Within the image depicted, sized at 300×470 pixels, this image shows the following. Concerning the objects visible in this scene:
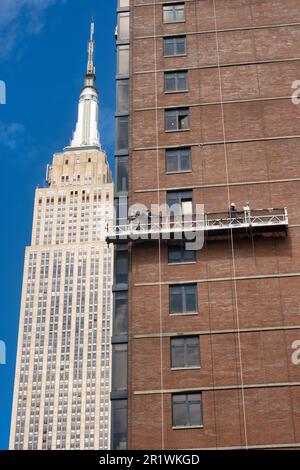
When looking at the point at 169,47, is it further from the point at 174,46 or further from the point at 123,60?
Answer: the point at 123,60

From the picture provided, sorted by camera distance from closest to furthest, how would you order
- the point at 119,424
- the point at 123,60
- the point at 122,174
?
the point at 119,424, the point at 122,174, the point at 123,60

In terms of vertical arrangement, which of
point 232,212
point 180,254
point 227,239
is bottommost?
point 180,254

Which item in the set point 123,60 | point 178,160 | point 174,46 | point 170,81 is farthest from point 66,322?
point 178,160

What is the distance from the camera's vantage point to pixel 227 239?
44.9 meters

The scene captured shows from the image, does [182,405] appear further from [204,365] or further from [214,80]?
[214,80]

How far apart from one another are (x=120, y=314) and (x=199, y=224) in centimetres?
699

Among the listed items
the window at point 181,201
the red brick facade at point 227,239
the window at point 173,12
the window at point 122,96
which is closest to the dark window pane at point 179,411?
the red brick facade at point 227,239

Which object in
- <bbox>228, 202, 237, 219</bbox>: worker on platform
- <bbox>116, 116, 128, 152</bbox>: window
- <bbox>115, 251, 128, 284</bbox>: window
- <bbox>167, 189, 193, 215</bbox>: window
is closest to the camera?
<bbox>228, 202, 237, 219</bbox>: worker on platform

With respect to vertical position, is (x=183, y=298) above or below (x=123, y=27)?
below

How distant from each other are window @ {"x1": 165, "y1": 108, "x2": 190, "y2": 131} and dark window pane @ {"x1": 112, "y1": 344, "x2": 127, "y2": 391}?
1467 cm

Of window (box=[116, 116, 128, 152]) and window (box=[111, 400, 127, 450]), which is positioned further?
window (box=[116, 116, 128, 152])

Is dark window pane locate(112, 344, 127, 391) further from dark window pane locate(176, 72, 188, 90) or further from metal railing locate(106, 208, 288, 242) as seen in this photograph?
dark window pane locate(176, 72, 188, 90)

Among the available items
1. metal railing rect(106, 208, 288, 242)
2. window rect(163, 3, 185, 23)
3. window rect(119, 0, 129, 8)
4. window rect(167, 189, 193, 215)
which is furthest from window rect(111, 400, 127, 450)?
window rect(119, 0, 129, 8)

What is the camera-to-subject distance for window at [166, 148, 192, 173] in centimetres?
4781
